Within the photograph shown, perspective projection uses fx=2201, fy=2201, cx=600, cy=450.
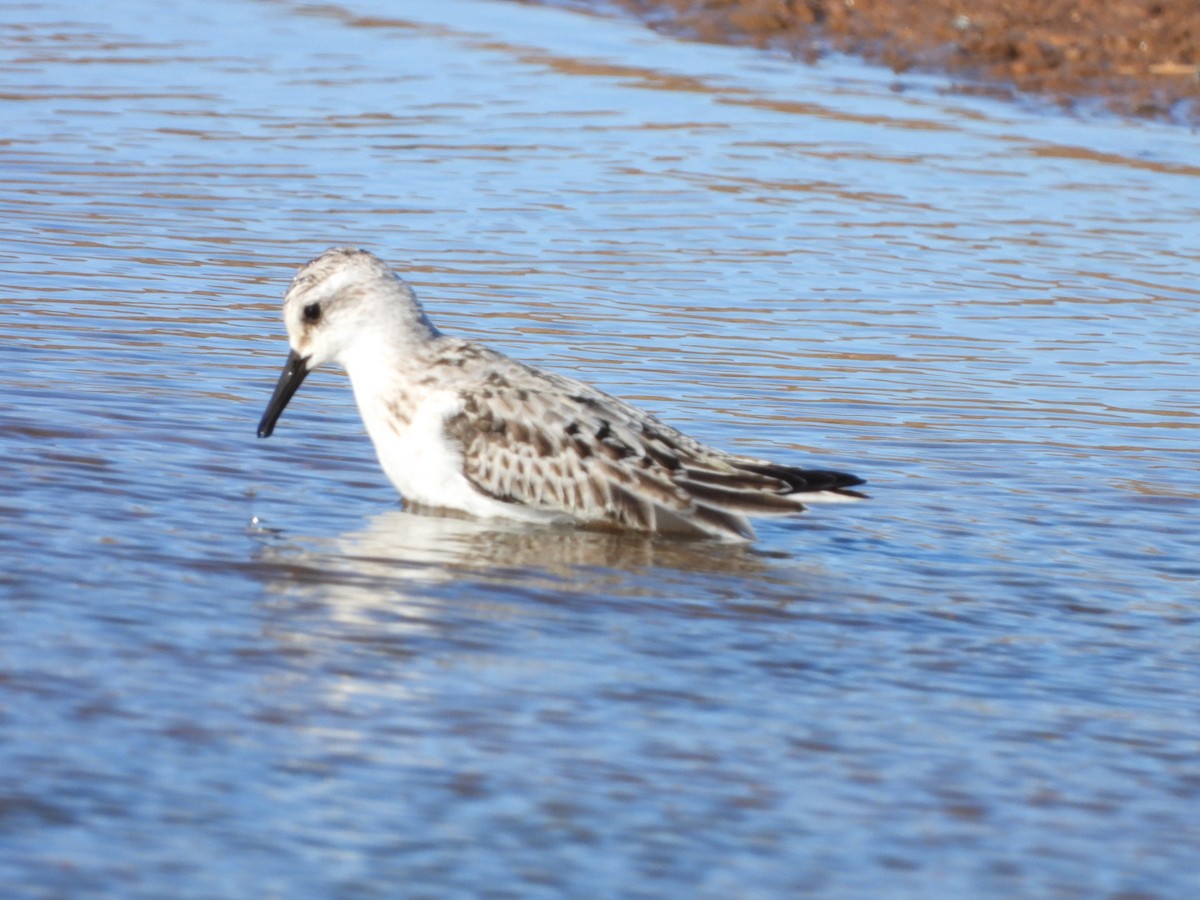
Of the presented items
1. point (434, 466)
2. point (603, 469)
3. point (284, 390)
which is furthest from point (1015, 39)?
point (434, 466)

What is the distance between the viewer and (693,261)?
13.2m

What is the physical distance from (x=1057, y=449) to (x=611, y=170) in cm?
627

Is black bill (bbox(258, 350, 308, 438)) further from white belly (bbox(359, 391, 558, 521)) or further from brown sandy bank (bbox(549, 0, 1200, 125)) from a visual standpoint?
brown sandy bank (bbox(549, 0, 1200, 125))

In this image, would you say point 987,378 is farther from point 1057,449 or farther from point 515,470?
point 515,470

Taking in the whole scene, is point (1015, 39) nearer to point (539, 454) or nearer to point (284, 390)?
point (284, 390)

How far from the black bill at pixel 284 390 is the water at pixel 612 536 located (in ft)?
0.69

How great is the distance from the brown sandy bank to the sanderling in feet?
36.0

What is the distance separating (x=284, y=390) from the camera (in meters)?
8.89

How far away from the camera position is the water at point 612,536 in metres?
5.45

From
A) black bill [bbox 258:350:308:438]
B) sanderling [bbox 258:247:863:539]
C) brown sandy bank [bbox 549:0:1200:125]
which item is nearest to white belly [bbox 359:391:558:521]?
sanderling [bbox 258:247:863:539]

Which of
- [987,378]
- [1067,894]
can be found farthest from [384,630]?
[987,378]

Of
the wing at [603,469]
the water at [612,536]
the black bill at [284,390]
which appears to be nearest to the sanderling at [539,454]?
the wing at [603,469]

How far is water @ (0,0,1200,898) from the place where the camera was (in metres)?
5.45

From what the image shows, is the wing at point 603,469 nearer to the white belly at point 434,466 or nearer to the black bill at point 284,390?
the white belly at point 434,466
